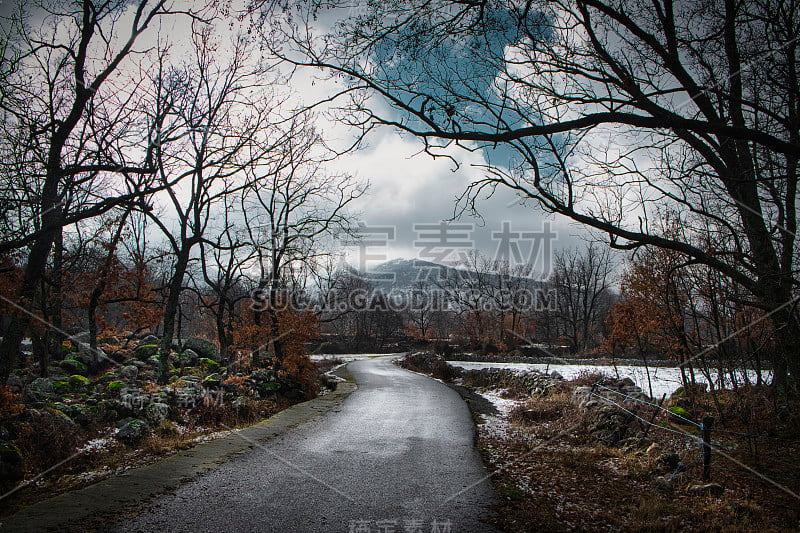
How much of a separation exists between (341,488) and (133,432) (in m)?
4.76

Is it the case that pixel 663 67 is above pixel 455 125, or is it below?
above

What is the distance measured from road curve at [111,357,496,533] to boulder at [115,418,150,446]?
7.41ft

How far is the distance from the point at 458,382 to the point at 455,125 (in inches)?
867

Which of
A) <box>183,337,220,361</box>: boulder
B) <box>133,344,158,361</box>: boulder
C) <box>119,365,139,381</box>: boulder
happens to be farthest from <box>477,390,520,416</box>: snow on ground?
<box>133,344,158,361</box>: boulder

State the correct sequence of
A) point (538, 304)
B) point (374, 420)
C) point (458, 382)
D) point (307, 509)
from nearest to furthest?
point (307, 509), point (374, 420), point (458, 382), point (538, 304)

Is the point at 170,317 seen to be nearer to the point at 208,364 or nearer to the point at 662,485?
the point at 208,364

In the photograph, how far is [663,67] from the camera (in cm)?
610

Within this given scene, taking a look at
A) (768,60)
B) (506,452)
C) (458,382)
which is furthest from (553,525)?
(458,382)

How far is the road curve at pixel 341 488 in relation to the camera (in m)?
4.77

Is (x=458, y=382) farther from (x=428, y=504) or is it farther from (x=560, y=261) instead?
(x=560, y=261)

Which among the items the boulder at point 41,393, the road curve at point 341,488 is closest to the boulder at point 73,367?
the boulder at point 41,393

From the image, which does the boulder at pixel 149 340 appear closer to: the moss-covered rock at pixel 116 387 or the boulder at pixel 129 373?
the boulder at pixel 129 373

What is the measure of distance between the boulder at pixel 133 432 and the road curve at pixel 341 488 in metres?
2.26

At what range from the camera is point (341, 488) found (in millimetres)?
5961
